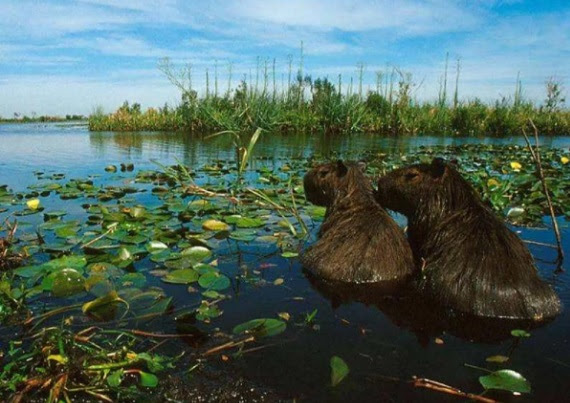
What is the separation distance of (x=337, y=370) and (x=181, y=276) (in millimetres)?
1743

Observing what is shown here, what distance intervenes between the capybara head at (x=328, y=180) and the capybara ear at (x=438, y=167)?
89 cm

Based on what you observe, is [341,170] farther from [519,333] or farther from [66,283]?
[66,283]

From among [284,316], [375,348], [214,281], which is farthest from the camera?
[214,281]

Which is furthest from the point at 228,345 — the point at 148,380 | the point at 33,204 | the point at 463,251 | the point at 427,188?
the point at 33,204

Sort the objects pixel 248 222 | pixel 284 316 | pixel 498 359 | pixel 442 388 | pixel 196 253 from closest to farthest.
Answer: pixel 442 388, pixel 498 359, pixel 284 316, pixel 196 253, pixel 248 222

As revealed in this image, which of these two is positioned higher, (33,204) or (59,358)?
(33,204)

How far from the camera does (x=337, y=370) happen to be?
2.31 metres

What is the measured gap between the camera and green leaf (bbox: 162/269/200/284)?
359 cm

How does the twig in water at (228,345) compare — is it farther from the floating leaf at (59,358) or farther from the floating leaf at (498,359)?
the floating leaf at (498,359)

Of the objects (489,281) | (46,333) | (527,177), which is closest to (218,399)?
(46,333)

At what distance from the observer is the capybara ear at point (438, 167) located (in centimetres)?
361

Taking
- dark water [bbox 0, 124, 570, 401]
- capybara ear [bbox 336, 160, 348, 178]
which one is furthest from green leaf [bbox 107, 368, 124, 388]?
capybara ear [bbox 336, 160, 348, 178]

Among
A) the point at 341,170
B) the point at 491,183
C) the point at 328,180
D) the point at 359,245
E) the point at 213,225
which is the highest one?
the point at 341,170

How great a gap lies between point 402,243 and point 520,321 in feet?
3.48
